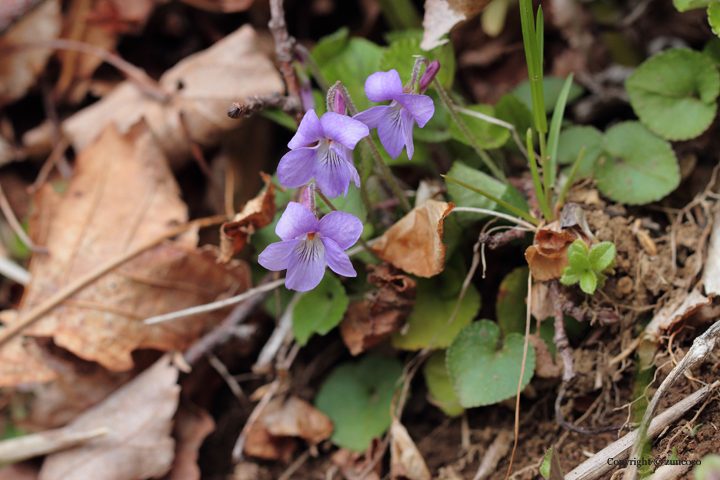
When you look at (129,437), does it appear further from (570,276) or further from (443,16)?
(443,16)

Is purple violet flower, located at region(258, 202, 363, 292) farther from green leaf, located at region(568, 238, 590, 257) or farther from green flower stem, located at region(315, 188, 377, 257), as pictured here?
green leaf, located at region(568, 238, 590, 257)

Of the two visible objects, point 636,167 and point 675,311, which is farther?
point 636,167

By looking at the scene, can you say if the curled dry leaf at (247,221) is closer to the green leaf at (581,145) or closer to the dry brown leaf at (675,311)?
the green leaf at (581,145)

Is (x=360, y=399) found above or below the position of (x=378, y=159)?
below

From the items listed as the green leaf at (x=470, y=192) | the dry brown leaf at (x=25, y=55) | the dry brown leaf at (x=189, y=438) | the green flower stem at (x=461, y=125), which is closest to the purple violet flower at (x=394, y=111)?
the green flower stem at (x=461, y=125)

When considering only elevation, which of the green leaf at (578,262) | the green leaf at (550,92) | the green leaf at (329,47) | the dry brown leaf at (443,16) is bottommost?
the green leaf at (578,262)

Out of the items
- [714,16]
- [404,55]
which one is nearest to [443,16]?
[404,55]
